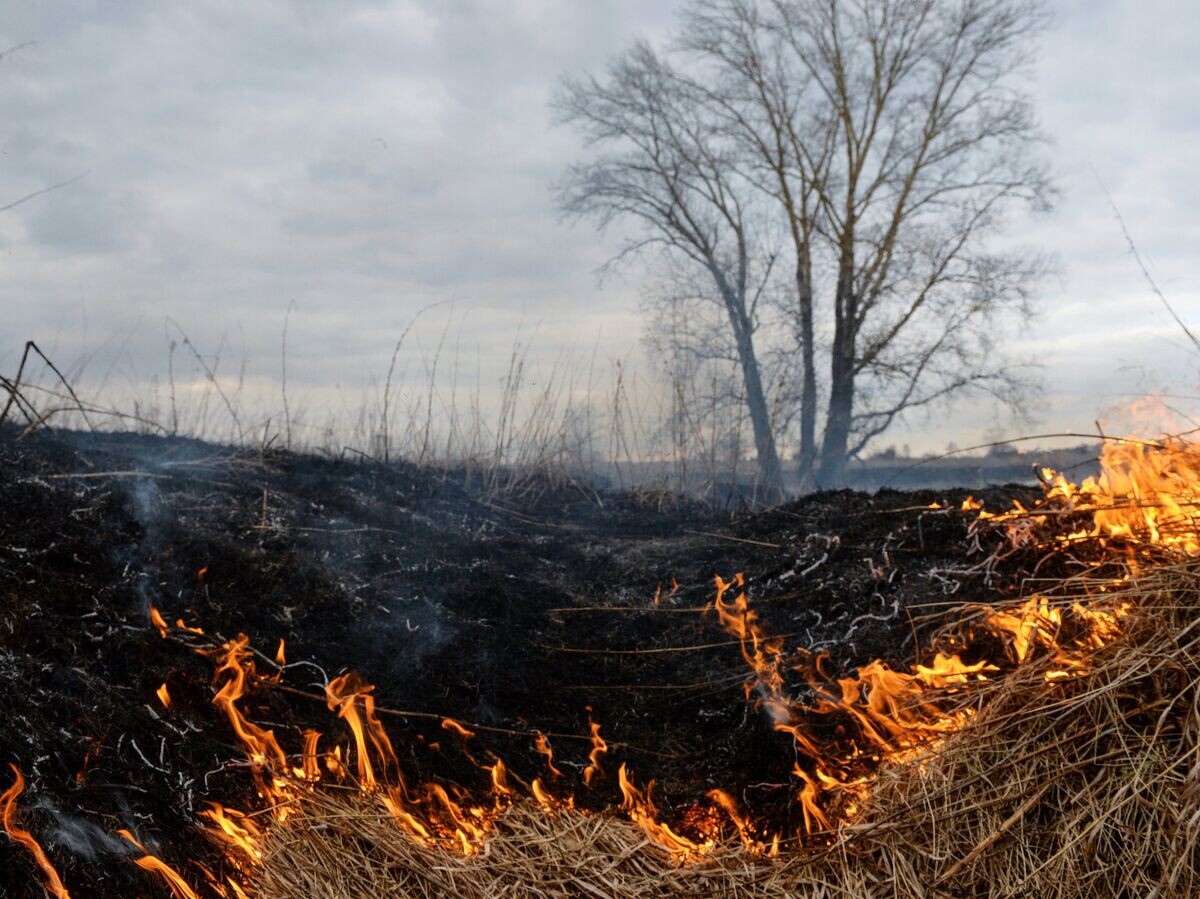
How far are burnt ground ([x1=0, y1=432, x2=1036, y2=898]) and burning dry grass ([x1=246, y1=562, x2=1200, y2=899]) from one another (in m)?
0.27

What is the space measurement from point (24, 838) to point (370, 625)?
1.71 metres

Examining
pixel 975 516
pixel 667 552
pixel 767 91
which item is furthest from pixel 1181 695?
pixel 767 91

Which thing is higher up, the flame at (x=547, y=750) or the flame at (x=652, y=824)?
the flame at (x=547, y=750)

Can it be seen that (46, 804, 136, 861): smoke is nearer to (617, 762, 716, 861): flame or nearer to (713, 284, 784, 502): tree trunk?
(617, 762, 716, 861): flame

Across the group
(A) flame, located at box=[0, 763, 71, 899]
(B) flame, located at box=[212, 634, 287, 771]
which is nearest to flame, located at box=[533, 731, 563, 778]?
(B) flame, located at box=[212, 634, 287, 771]

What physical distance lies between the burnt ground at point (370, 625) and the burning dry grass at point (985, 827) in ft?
0.90

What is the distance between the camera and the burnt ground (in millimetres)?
2668

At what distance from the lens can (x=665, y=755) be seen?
132 inches

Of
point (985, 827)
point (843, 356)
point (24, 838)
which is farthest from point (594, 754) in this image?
point (843, 356)

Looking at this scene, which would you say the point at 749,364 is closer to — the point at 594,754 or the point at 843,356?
the point at 843,356

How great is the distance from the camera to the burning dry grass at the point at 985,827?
7.28 ft

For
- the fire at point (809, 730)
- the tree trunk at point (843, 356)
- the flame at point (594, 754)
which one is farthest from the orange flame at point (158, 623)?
A: the tree trunk at point (843, 356)

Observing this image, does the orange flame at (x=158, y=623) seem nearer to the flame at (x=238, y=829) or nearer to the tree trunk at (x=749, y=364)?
the flame at (x=238, y=829)

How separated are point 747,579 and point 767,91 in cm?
1162
